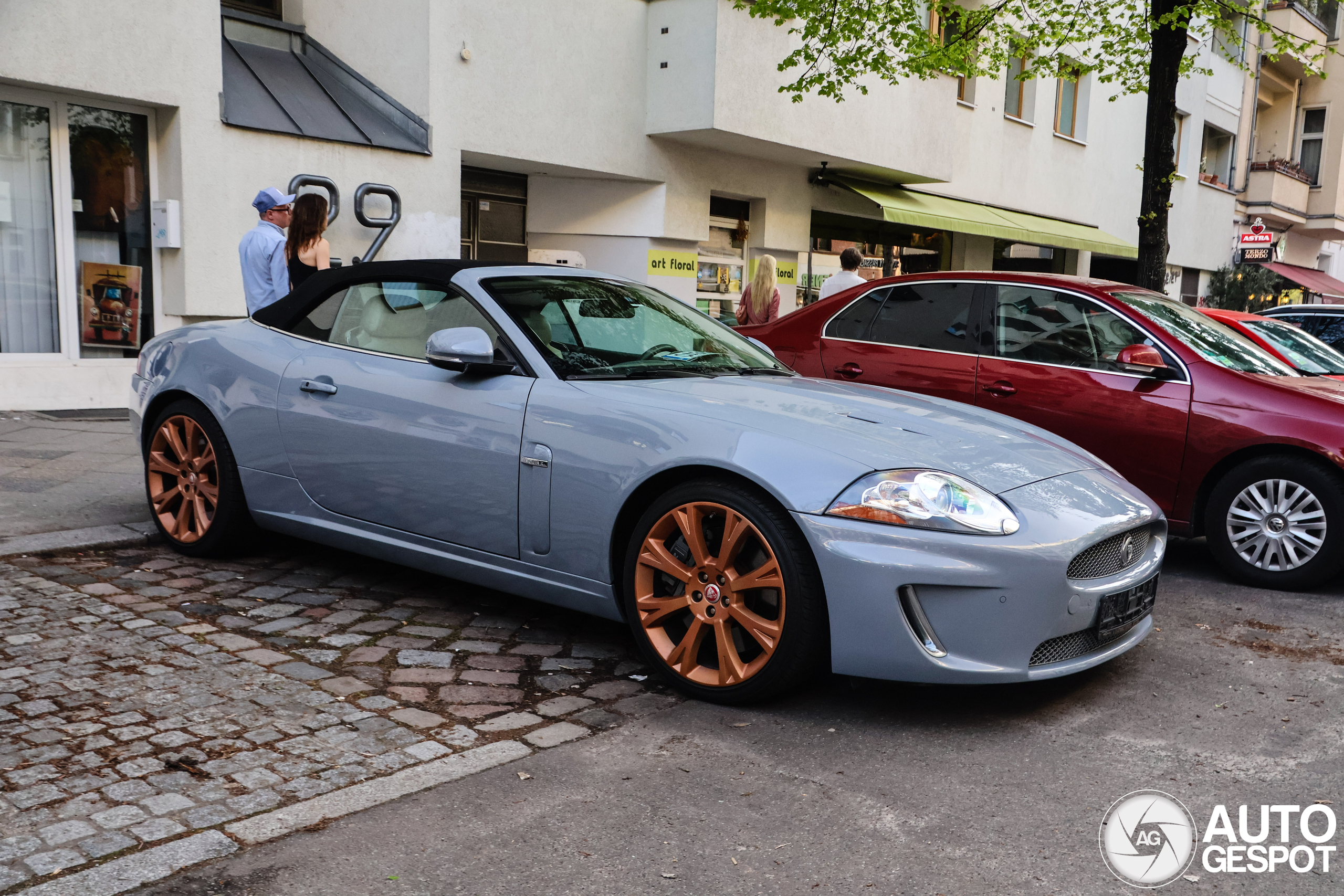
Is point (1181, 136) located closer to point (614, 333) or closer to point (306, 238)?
point (306, 238)

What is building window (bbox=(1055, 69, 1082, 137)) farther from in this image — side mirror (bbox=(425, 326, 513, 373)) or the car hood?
side mirror (bbox=(425, 326, 513, 373))

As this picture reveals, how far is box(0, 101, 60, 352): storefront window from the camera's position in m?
9.29

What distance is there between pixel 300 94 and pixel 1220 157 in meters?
25.3

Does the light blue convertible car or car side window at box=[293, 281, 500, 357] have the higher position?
car side window at box=[293, 281, 500, 357]

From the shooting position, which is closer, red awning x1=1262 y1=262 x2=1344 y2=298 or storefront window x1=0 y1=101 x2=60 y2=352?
storefront window x1=0 y1=101 x2=60 y2=352

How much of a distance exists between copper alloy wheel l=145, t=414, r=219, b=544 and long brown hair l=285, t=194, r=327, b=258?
2310mm

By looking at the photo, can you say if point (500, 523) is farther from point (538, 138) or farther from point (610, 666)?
point (538, 138)

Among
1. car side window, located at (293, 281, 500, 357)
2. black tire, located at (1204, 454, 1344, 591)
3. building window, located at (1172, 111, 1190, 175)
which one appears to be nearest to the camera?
car side window, located at (293, 281, 500, 357)

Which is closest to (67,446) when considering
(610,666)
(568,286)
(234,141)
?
(234,141)

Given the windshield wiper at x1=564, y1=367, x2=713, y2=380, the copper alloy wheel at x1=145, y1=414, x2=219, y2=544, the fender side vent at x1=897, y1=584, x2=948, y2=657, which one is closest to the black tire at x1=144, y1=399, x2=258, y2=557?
the copper alloy wheel at x1=145, y1=414, x2=219, y2=544

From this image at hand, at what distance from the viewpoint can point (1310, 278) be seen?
31.8 meters

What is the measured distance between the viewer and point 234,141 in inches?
393

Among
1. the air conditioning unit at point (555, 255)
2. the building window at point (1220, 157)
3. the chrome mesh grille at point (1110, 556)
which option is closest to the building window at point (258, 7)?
the air conditioning unit at point (555, 255)

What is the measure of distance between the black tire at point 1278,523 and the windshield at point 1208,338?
61 cm
